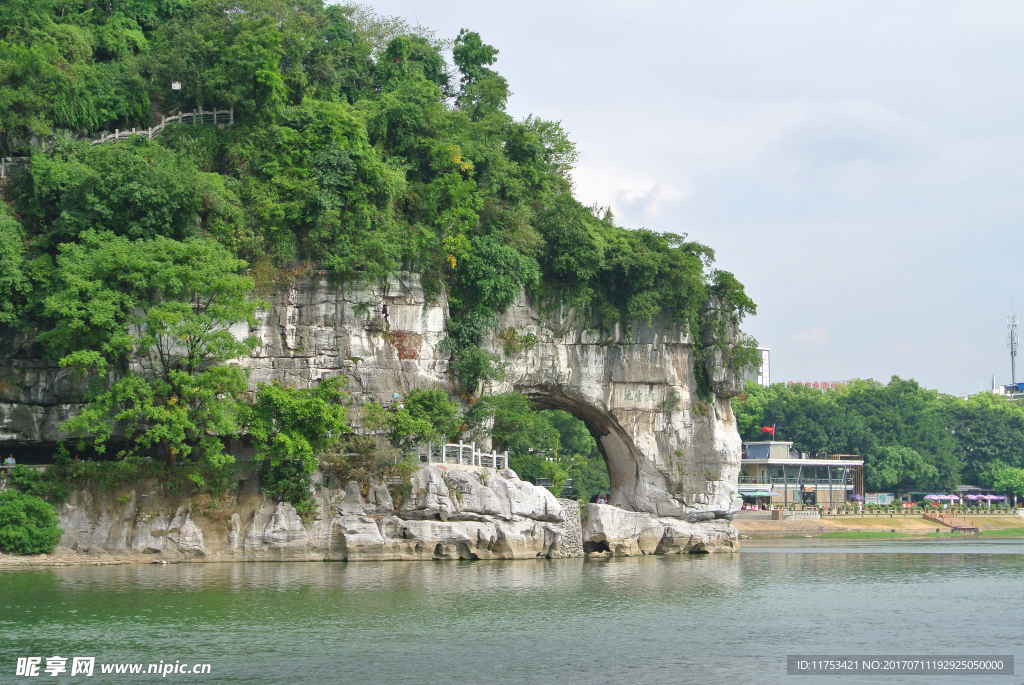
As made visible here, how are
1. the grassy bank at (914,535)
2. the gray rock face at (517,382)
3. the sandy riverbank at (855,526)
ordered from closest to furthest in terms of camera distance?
the gray rock face at (517,382), the grassy bank at (914,535), the sandy riverbank at (855,526)

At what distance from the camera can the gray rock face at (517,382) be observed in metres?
30.3

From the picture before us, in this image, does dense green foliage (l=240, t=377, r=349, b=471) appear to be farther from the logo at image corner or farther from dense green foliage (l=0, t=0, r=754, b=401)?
the logo at image corner

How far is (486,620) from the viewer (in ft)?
65.5

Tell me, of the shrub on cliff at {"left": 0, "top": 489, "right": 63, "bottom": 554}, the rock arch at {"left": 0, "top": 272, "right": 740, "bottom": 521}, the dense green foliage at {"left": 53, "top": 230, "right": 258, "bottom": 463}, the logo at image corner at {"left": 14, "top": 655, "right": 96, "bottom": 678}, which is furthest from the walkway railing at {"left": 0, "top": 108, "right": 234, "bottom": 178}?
the logo at image corner at {"left": 14, "top": 655, "right": 96, "bottom": 678}

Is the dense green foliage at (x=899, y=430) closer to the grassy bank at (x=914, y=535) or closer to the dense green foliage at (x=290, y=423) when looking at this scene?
the grassy bank at (x=914, y=535)

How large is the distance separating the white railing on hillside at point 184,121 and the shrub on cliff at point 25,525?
41.7 ft

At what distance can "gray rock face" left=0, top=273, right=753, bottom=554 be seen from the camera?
30328 millimetres

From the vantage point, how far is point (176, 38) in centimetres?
3669

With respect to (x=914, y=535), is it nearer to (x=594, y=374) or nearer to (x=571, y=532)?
(x=594, y=374)

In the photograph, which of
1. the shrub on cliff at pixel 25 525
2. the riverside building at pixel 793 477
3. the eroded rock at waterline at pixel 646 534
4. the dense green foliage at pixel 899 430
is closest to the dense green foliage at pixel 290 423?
the shrub on cliff at pixel 25 525

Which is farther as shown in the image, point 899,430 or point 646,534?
point 899,430

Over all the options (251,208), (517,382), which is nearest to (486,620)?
(251,208)

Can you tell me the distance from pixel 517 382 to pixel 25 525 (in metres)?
17.2

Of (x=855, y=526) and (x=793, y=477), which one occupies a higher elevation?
(x=793, y=477)
